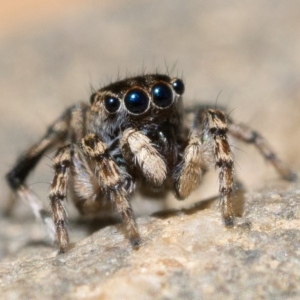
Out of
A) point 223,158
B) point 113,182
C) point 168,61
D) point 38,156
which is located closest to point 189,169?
point 223,158

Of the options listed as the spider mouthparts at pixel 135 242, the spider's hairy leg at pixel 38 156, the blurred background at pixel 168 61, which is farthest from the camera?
the blurred background at pixel 168 61

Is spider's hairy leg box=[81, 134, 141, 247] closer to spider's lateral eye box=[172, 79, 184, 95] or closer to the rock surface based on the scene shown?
the rock surface

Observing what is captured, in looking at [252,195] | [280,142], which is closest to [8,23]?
[280,142]

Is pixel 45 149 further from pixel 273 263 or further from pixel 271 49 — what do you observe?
pixel 271 49

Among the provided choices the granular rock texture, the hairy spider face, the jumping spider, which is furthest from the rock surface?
the hairy spider face

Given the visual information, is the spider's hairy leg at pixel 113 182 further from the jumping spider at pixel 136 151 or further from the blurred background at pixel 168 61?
the blurred background at pixel 168 61

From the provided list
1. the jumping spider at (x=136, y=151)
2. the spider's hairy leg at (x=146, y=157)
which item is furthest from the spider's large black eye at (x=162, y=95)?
the spider's hairy leg at (x=146, y=157)

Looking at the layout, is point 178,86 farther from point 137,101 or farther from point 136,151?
point 136,151

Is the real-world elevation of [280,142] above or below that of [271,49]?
below
